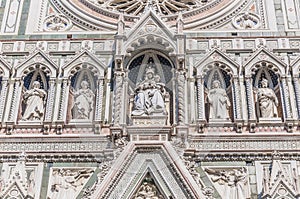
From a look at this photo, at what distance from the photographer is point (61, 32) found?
14.8 m

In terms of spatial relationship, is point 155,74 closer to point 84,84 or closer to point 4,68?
point 84,84

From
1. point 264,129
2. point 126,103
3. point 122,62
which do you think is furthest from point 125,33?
point 264,129

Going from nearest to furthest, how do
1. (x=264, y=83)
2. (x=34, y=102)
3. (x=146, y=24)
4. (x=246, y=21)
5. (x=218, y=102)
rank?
(x=218, y=102), (x=34, y=102), (x=264, y=83), (x=146, y=24), (x=246, y=21)

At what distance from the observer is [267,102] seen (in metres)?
13.0

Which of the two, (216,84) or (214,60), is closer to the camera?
(216,84)

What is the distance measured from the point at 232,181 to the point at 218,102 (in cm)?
188

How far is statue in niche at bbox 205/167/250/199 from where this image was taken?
37.9ft

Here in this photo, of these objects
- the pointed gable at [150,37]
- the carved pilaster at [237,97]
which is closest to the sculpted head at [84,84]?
the pointed gable at [150,37]

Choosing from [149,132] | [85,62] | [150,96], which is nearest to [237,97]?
[150,96]

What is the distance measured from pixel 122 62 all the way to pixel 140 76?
1.63 feet

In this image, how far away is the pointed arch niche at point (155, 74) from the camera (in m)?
13.1

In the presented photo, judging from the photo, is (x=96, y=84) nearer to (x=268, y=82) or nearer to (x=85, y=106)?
(x=85, y=106)

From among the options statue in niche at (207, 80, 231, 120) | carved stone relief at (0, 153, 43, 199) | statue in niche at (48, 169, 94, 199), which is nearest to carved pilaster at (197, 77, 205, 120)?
statue in niche at (207, 80, 231, 120)

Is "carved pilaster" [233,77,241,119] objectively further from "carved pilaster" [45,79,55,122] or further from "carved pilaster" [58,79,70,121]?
"carved pilaster" [45,79,55,122]
